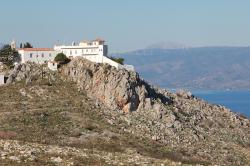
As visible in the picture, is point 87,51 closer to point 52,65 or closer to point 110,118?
point 52,65

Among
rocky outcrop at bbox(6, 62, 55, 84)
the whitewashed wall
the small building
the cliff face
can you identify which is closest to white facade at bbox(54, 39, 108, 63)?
the whitewashed wall

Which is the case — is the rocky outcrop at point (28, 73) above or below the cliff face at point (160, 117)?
above

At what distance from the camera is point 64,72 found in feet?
362

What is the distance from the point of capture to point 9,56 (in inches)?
4710

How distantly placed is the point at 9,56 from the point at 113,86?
90.7 ft

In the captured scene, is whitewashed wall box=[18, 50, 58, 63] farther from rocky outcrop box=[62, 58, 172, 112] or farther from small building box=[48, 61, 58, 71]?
rocky outcrop box=[62, 58, 172, 112]

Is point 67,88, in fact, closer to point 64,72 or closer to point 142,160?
point 64,72

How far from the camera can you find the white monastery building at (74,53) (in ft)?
391

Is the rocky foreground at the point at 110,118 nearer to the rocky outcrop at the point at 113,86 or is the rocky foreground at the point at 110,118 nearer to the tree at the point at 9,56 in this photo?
the rocky outcrop at the point at 113,86

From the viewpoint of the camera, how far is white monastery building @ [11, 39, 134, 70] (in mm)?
119188

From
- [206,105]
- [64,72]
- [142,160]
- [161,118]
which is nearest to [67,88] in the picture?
[64,72]

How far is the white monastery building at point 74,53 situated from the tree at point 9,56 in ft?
3.39

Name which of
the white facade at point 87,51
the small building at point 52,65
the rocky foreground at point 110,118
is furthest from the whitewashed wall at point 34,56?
the small building at point 52,65

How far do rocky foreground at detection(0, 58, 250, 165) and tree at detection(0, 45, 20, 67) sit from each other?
7.82m
